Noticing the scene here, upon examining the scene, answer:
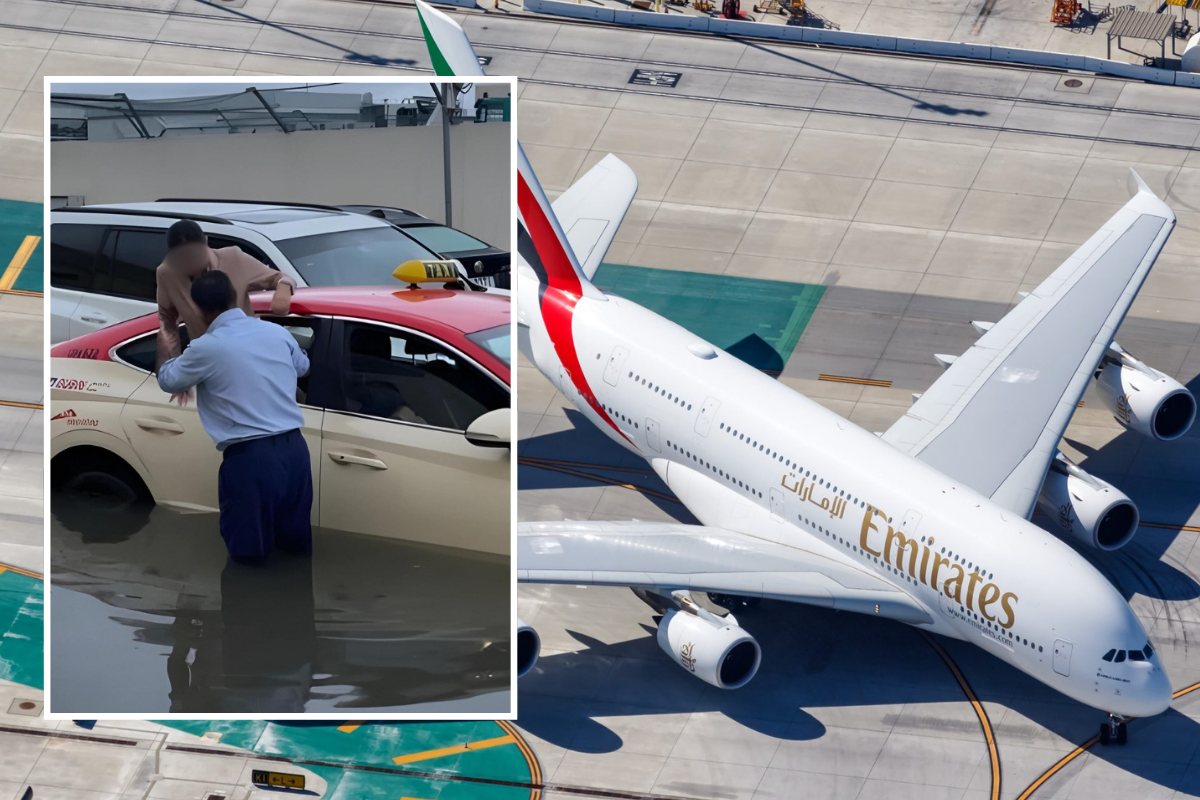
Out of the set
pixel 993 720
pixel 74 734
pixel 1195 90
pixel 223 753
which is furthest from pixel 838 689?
pixel 1195 90

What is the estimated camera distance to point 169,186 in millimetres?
14906

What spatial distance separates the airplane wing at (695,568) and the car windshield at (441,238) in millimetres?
19477

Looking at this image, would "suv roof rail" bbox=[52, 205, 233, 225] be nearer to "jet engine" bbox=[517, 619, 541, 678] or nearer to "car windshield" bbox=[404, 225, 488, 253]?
"car windshield" bbox=[404, 225, 488, 253]

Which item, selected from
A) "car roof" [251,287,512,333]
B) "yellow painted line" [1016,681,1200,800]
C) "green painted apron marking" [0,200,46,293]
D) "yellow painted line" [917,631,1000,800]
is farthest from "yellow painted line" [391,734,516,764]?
"green painted apron marking" [0,200,46,293]

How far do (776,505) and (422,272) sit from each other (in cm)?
2365

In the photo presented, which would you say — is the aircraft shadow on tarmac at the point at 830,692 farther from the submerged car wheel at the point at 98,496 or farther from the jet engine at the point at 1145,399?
the submerged car wheel at the point at 98,496

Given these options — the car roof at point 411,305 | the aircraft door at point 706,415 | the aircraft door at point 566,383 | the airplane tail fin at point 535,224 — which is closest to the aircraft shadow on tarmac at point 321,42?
the airplane tail fin at point 535,224

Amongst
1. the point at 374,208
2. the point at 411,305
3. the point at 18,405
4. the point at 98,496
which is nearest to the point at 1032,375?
the point at 411,305

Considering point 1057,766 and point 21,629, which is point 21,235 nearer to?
point 21,629

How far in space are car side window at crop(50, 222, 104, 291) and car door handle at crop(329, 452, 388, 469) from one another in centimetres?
303

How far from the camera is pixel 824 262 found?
5547 cm

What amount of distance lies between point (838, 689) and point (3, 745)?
66.9ft

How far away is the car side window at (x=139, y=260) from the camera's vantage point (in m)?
14.6

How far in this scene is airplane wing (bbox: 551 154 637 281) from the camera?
4728 cm
